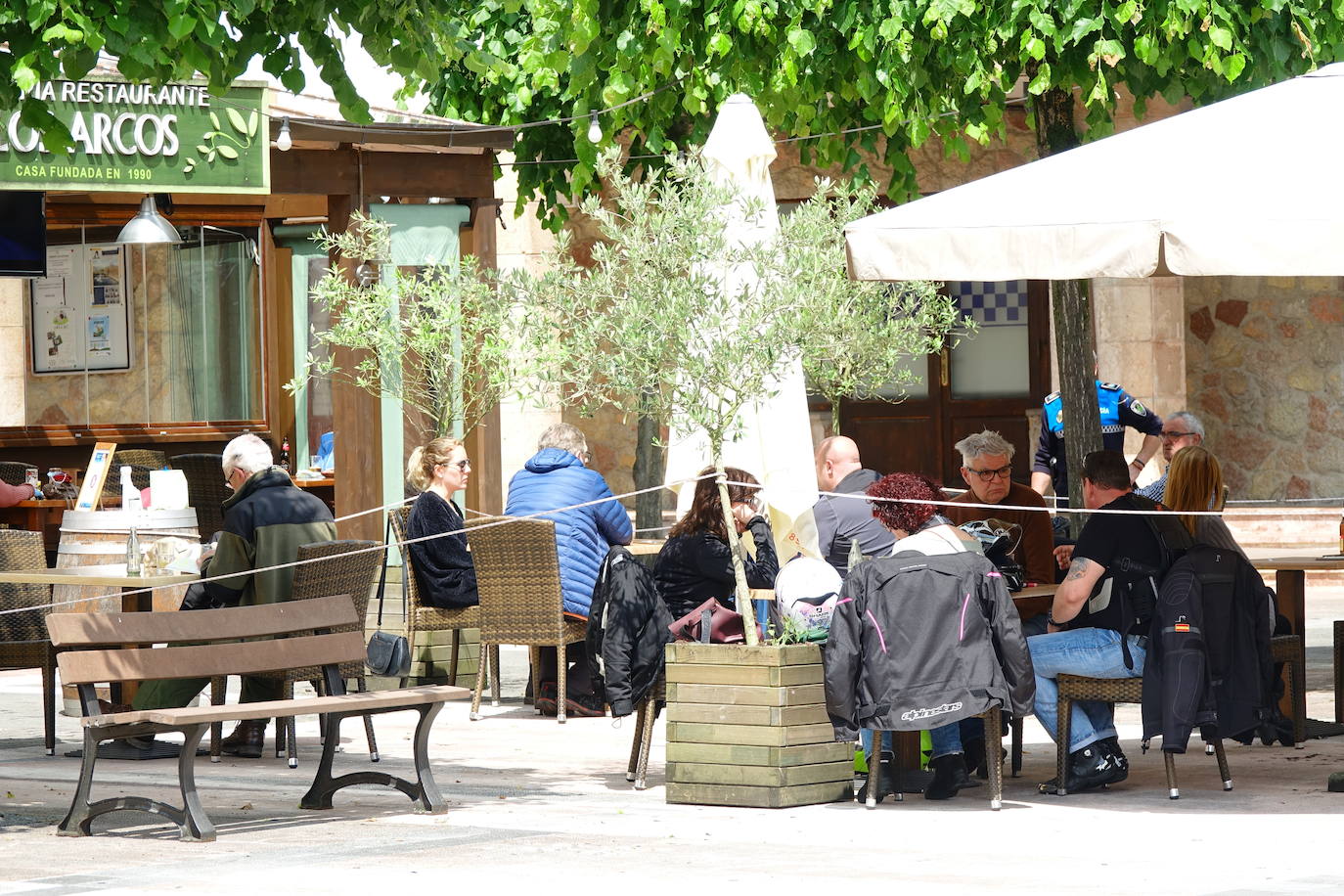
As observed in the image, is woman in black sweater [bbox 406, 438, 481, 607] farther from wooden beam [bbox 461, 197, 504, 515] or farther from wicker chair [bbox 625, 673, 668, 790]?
wicker chair [bbox 625, 673, 668, 790]

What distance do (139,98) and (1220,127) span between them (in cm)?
558

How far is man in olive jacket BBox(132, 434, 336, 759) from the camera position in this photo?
8.00 meters

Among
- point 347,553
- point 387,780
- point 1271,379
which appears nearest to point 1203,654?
point 387,780

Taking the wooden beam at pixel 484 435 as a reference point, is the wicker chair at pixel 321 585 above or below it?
below

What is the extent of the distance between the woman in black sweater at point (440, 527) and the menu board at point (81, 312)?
7327mm

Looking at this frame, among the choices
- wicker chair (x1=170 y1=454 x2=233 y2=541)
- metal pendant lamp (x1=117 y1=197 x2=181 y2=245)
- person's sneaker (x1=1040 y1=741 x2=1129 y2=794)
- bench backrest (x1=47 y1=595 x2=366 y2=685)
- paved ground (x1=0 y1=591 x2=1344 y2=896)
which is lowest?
paved ground (x1=0 y1=591 x2=1344 y2=896)

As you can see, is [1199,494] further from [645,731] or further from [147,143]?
[147,143]

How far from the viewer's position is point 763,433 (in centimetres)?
875

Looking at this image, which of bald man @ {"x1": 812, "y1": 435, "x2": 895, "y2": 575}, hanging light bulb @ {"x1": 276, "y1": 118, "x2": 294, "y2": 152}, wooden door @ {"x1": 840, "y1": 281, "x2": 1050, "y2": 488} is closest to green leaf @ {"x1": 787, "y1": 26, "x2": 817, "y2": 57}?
bald man @ {"x1": 812, "y1": 435, "x2": 895, "y2": 575}

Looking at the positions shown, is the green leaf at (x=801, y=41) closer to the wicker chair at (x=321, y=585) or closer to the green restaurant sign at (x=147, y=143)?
the green restaurant sign at (x=147, y=143)

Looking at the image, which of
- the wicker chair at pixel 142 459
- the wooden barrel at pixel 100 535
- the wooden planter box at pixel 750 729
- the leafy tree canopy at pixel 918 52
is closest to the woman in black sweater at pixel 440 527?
the wooden barrel at pixel 100 535

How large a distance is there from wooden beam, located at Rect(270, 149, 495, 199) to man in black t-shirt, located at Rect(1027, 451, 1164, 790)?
571 centimetres

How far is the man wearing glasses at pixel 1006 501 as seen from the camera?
7.89 metres

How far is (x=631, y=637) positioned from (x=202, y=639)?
4.83 feet
